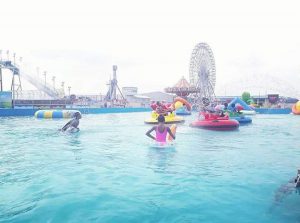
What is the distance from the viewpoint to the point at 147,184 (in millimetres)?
6328

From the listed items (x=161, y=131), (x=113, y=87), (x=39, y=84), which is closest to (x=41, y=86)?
(x=39, y=84)

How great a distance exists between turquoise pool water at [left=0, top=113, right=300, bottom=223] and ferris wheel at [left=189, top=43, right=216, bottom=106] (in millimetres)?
→ 40875

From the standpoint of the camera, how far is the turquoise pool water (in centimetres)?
477

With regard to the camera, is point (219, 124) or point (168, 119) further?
point (168, 119)

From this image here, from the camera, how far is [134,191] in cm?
587

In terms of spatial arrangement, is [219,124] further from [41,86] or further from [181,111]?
[41,86]

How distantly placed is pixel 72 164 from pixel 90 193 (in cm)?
268

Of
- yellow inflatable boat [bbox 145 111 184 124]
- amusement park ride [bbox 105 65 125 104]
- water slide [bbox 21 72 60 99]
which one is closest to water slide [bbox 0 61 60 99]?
water slide [bbox 21 72 60 99]

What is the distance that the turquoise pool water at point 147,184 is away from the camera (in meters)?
4.77

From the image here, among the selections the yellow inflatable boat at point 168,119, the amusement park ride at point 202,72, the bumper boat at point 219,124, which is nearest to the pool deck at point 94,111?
the amusement park ride at point 202,72

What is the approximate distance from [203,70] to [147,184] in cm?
4743

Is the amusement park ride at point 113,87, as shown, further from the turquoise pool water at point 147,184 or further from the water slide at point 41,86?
the turquoise pool water at point 147,184

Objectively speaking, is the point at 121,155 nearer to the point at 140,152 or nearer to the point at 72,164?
the point at 140,152

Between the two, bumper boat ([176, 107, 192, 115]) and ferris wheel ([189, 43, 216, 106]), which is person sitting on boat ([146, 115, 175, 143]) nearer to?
bumper boat ([176, 107, 192, 115])
